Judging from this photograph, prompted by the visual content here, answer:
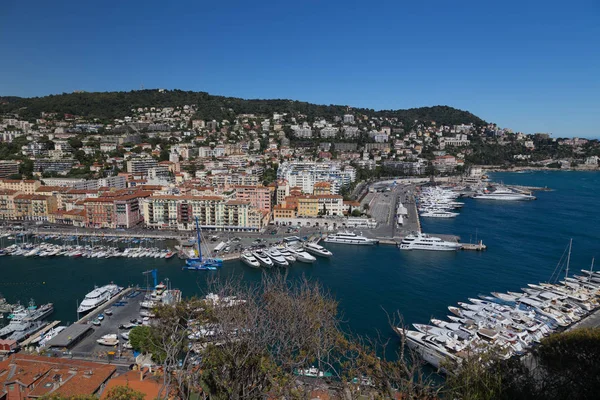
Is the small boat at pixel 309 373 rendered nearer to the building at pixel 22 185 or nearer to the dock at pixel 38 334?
the dock at pixel 38 334

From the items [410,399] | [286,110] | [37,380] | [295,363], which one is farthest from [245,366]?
[286,110]

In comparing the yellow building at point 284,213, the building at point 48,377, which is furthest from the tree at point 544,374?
the yellow building at point 284,213

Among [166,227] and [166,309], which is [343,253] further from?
[166,309]

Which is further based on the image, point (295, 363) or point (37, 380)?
point (37, 380)

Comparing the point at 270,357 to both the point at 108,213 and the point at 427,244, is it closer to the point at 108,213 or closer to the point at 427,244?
the point at 427,244

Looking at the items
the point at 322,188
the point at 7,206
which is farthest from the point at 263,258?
the point at 7,206

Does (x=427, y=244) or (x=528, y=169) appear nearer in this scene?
(x=427, y=244)
